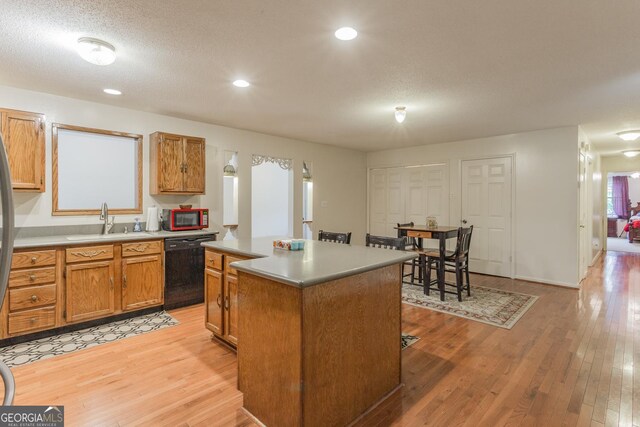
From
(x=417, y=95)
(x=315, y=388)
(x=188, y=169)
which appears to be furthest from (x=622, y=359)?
(x=188, y=169)

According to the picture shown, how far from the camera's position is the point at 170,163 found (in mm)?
4051

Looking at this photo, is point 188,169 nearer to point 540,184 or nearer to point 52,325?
point 52,325

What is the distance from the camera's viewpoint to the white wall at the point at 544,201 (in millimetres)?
4805

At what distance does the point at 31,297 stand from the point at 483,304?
15.5ft

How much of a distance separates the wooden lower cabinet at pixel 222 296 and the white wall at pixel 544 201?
186 inches

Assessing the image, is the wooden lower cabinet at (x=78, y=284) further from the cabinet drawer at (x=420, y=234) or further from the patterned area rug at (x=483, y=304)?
the cabinet drawer at (x=420, y=234)

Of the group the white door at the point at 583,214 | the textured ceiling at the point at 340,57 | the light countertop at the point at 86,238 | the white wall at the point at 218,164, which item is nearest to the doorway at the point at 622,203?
the white door at the point at 583,214

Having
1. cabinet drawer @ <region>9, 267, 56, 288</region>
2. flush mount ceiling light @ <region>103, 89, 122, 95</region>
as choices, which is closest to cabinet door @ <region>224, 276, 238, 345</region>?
cabinet drawer @ <region>9, 267, 56, 288</region>

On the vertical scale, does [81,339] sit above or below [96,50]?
below

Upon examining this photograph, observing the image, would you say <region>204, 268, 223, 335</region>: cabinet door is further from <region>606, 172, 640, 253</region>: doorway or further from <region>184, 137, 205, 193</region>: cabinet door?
<region>606, 172, 640, 253</region>: doorway

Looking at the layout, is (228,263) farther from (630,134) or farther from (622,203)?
(622,203)

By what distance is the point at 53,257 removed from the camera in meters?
3.06

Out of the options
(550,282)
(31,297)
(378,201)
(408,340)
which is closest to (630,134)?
(550,282)

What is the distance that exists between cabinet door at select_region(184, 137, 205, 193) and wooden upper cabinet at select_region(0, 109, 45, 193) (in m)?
1.40
